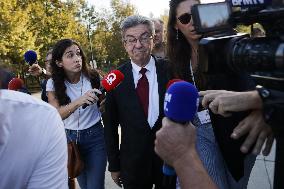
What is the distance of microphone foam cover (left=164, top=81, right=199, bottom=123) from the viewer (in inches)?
51.0

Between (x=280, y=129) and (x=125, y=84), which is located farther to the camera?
(x=125, y=84)

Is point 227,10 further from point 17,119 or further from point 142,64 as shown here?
point 142,64

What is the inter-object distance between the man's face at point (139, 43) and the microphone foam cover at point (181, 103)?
1.54 meters

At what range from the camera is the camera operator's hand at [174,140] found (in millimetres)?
1290

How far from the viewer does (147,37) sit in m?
3.02

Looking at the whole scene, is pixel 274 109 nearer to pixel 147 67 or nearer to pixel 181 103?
pixel 181 103

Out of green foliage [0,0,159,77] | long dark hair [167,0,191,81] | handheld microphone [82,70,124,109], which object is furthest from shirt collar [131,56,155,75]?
green foliage [0,0,159,77]

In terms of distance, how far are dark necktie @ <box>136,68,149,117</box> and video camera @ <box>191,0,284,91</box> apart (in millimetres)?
1287

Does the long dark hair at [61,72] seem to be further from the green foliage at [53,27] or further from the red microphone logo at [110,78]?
the green foliage at [53,27]

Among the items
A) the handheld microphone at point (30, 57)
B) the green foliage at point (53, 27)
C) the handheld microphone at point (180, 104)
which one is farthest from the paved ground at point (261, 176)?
the green foliage at point (53, 27)

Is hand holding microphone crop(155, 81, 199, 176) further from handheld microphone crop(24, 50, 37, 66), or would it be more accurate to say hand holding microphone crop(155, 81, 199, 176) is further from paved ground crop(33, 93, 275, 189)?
handheld microphone crop(24, 50, 37, 66)

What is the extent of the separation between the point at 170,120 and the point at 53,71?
2.64 m

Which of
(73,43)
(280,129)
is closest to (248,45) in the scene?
(280,129)

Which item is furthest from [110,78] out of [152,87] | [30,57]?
[30,57]
